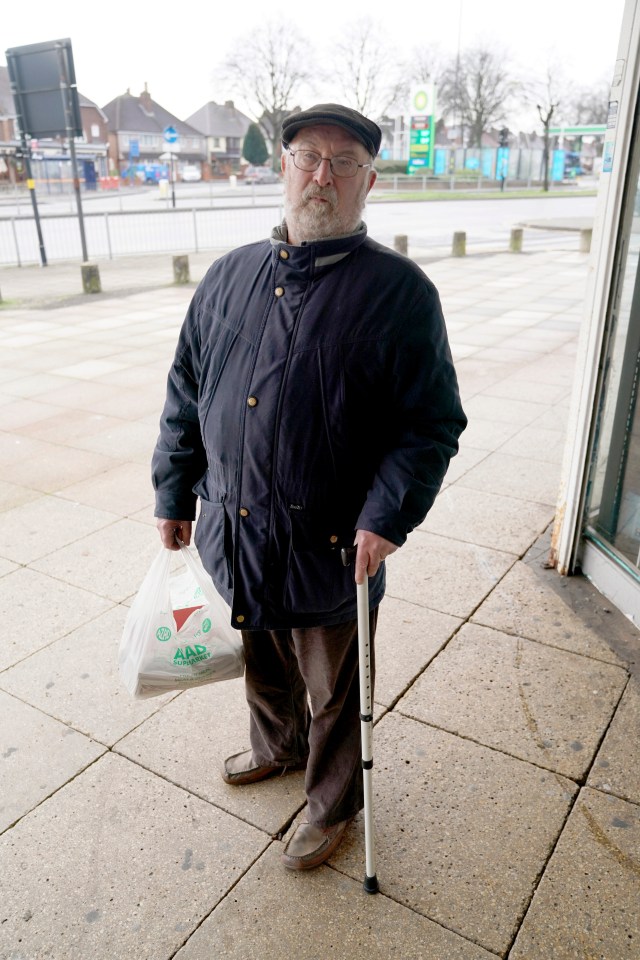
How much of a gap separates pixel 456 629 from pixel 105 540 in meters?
2.08

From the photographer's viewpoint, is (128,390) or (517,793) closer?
(517,793)

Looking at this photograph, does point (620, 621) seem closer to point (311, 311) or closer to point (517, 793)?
point (517, 793)

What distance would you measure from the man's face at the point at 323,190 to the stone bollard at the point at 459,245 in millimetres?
16705

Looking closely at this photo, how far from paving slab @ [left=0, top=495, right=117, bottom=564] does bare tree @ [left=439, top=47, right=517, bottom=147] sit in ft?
227

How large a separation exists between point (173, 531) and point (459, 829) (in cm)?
133

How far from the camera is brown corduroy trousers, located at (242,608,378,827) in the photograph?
2.30 meters

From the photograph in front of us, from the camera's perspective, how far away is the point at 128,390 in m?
7.47

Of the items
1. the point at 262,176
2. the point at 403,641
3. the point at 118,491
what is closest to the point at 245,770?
the point at 403,641

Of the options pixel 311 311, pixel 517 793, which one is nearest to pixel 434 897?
pixel 517 793

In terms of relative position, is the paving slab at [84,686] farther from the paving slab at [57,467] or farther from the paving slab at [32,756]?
the paving slab at [57,467]

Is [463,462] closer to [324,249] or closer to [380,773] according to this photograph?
[380,773]

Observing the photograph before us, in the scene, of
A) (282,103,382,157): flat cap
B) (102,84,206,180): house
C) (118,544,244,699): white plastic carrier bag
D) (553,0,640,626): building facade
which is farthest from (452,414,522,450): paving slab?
(102,84,206,180): house

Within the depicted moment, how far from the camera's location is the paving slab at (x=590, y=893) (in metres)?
2.10

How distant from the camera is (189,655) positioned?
2426mm
